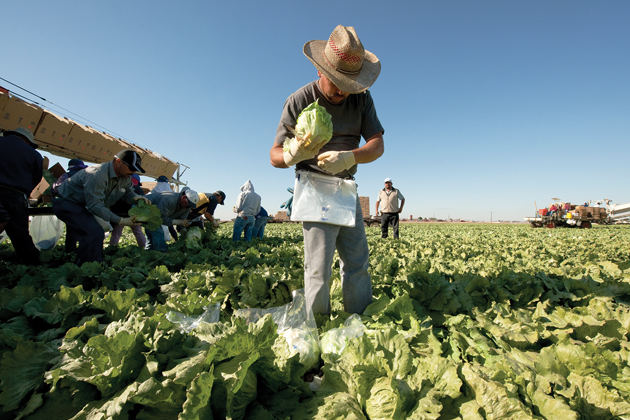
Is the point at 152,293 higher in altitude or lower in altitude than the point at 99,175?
lower

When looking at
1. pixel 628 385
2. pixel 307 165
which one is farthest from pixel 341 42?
pixel 628 385

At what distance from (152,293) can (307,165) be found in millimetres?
2509

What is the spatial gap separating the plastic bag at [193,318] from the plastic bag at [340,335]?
858 mm

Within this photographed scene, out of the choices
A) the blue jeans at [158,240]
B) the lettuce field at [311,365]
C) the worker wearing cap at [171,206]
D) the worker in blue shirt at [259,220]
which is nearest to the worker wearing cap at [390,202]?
the worker in blue shirt at [259,220]

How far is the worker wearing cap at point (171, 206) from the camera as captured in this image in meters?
6.39

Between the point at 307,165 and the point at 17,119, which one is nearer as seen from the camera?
the point at 307,165

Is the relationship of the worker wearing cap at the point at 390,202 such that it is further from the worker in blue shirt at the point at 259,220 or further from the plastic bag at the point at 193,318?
the plastic bag at the point at 193,318

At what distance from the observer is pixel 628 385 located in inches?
59.1

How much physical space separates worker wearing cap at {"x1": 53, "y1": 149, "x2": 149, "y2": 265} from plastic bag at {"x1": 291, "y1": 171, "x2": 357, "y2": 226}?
3921mm

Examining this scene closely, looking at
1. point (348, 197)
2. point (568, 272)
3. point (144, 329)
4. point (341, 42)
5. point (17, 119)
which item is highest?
point (17, 119)

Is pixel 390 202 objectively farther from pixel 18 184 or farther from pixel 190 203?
pixel 18 184

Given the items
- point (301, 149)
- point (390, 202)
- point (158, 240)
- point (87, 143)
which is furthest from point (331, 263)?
point (87, 143)

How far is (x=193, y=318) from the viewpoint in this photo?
216cm

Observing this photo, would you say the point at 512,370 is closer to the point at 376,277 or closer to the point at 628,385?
the point at 628,385
